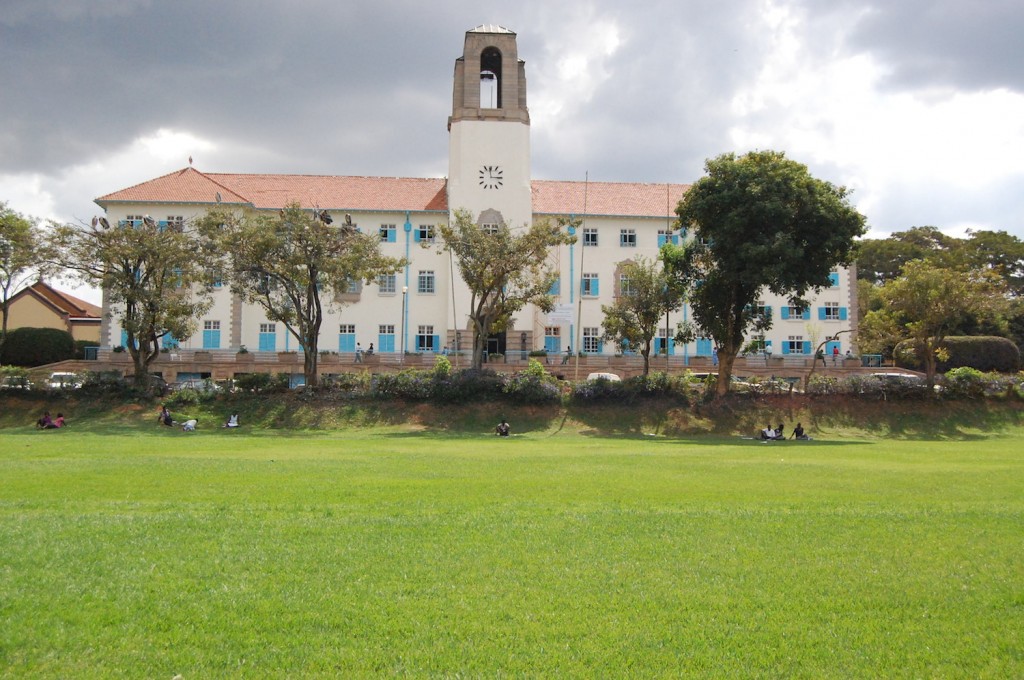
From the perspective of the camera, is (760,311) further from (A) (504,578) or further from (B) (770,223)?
(A) (504,578)

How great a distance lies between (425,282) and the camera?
5478cm

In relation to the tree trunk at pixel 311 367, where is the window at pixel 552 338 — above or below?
above

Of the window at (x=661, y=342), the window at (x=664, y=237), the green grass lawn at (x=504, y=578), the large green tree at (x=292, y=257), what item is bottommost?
the green grass lawn at (x=504, y=578)

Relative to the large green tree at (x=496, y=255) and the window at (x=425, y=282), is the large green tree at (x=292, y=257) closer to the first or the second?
the large green tree at (x=496, y=255)

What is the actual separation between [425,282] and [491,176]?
322 inches

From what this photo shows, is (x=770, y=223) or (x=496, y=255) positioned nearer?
A: (x=770, y=223)

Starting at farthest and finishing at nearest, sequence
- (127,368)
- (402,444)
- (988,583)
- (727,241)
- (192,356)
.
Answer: (192,356) < (127,368) < (727,241) < (402,444) < (988,583)

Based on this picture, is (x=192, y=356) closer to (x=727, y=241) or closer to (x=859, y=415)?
(x=727, y=241)

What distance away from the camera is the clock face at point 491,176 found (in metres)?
53.2

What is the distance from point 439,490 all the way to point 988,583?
690cm

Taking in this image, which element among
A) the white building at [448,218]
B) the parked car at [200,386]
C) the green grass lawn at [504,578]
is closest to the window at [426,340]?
the white building at [448,218]

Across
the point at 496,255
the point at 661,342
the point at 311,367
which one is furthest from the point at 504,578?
the point at 661,342

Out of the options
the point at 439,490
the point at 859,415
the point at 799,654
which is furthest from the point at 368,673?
the point at 859,415

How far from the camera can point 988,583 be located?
697 centimetres
